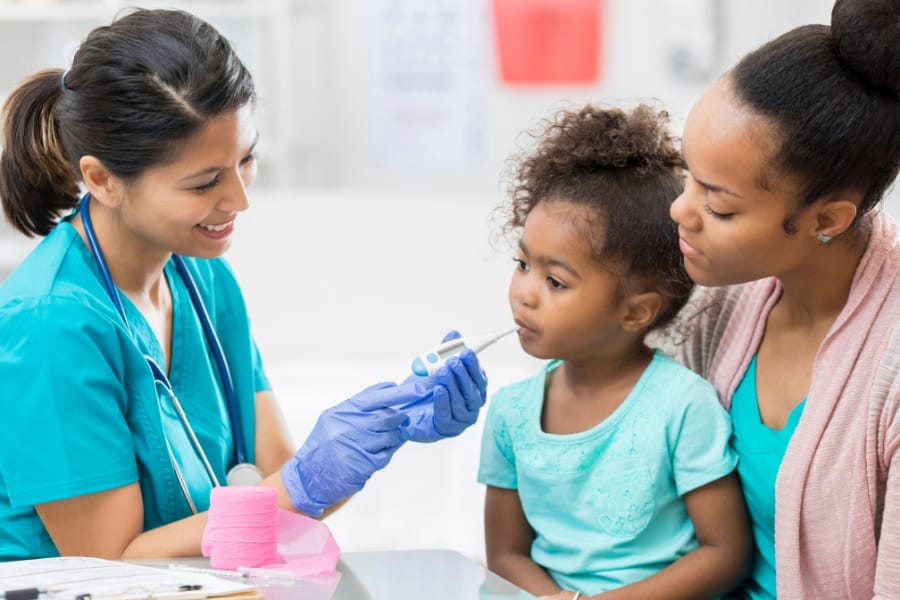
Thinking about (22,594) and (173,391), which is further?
(173,391)

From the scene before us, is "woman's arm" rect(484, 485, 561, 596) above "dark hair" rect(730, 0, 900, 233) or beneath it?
beneath

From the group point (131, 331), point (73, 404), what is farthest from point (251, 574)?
point (131, 331)

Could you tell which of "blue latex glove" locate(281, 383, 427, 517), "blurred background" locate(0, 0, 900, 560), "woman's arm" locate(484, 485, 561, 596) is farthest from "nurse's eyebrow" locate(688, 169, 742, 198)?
"blurred background" locate(0, 0, 900, 560)

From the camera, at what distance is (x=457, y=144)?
3.57m

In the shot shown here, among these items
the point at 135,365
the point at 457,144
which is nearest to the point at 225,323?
the point at 135,365

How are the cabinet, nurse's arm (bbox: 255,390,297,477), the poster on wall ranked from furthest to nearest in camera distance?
the poster on wall, the cabinet, nurse's arm (bbox: 255,390,297,477)

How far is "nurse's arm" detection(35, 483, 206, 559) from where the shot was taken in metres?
1.37

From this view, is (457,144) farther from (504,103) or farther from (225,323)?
(225,323)

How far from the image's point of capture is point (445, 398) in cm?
143

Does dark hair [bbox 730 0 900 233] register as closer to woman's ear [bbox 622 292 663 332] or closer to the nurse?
woman's ear [bbox 622 292 663 332]

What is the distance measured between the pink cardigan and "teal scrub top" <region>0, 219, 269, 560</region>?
0.80 meters

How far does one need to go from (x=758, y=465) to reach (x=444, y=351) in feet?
1.46

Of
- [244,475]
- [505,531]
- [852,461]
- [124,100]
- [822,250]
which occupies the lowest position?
[505,531]

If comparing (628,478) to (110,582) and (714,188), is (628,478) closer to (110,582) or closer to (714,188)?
(714,188)
